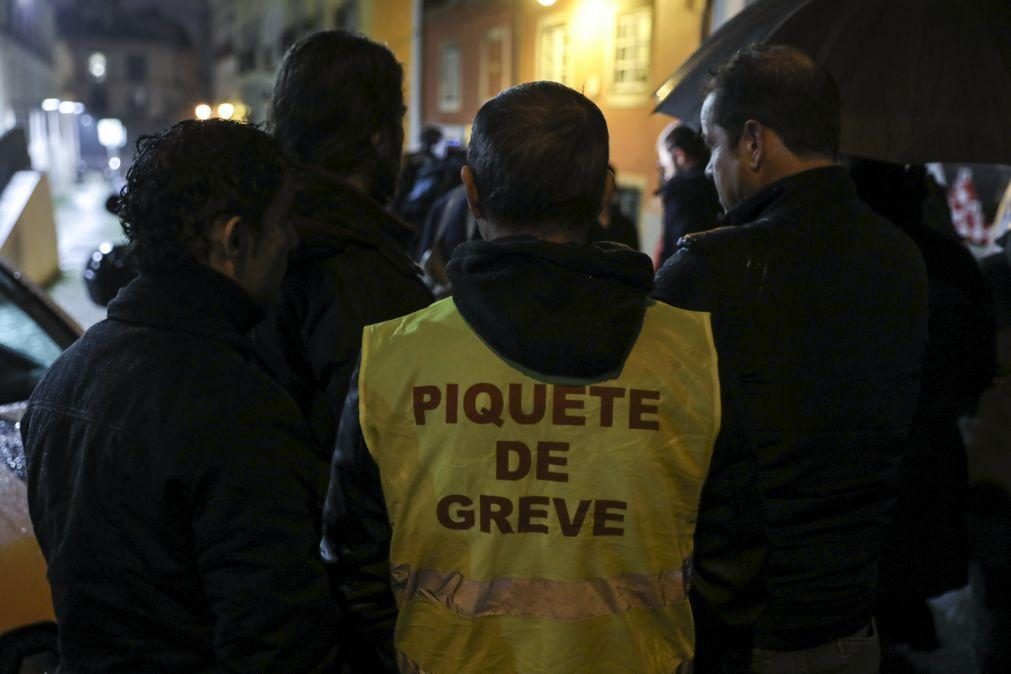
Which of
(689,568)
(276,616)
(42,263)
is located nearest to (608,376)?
(689,568)

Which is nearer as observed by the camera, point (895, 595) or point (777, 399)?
point (777, 399)

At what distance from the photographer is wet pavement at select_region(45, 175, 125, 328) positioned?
401 inches

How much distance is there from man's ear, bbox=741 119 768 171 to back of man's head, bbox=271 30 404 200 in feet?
2.69

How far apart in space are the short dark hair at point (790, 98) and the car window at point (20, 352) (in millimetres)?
2347

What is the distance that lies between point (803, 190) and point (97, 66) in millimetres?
82551

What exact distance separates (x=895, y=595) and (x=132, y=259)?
90.9 inches

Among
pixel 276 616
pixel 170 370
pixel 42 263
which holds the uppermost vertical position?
pixel 170 370

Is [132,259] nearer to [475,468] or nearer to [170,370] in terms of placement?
[170,370]

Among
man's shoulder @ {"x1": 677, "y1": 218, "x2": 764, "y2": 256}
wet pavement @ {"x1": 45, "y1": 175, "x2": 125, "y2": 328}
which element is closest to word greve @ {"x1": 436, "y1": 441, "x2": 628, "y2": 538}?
man's shoulder @ {"x1": 677, "y1": 218, "x2": 764, "y2": 256}

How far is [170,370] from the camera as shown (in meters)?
1.46

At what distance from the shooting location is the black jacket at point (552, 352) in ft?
4.54

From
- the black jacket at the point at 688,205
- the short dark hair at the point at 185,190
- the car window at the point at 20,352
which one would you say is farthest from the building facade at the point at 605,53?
the short dark hair at the point at 185,190

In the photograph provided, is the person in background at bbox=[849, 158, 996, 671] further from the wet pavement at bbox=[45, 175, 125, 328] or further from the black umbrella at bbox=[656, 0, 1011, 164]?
the wet pavement at bbox=[45, 175, 125, 328]

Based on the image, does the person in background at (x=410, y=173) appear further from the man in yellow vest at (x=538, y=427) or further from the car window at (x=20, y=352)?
the man in yellow vest at (x=538, y=427)
